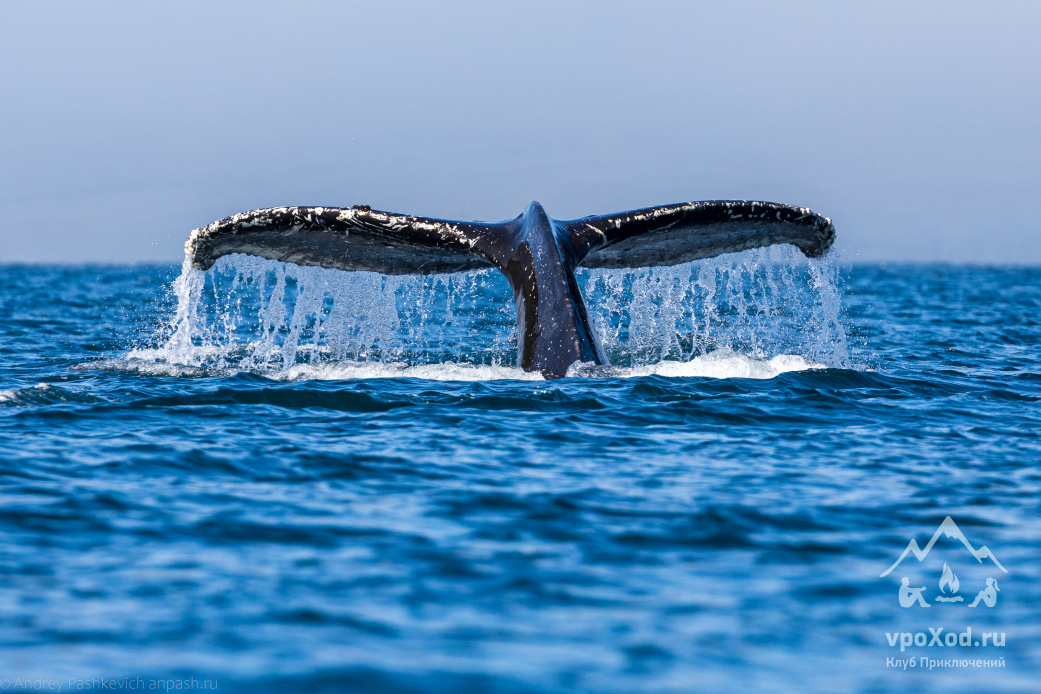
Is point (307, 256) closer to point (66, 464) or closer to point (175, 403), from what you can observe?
point (175, 403)

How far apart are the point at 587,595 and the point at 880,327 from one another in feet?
62.8

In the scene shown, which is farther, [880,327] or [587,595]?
[880,327]

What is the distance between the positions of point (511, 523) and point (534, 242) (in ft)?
15.7

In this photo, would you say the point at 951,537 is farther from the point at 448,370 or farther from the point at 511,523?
the point at 448,370

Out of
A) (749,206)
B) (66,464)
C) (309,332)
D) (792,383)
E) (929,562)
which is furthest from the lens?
(309,332)

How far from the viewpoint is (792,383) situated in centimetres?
1189

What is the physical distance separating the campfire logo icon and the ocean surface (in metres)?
0.02

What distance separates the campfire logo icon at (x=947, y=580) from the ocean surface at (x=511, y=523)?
0.02 metres

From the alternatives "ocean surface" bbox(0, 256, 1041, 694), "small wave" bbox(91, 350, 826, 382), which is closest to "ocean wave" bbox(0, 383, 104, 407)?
"ocean surface" bbox(0, 256, 1041, 694)

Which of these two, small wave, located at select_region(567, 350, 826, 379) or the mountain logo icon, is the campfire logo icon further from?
small wave, located at select_region(567, 350, 826, 379)

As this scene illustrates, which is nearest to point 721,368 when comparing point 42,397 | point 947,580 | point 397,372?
point 397,372

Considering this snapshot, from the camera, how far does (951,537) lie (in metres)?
6.64

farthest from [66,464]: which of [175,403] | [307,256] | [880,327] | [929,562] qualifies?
[880,327]

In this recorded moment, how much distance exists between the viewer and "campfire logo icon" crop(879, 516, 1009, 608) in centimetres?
565
